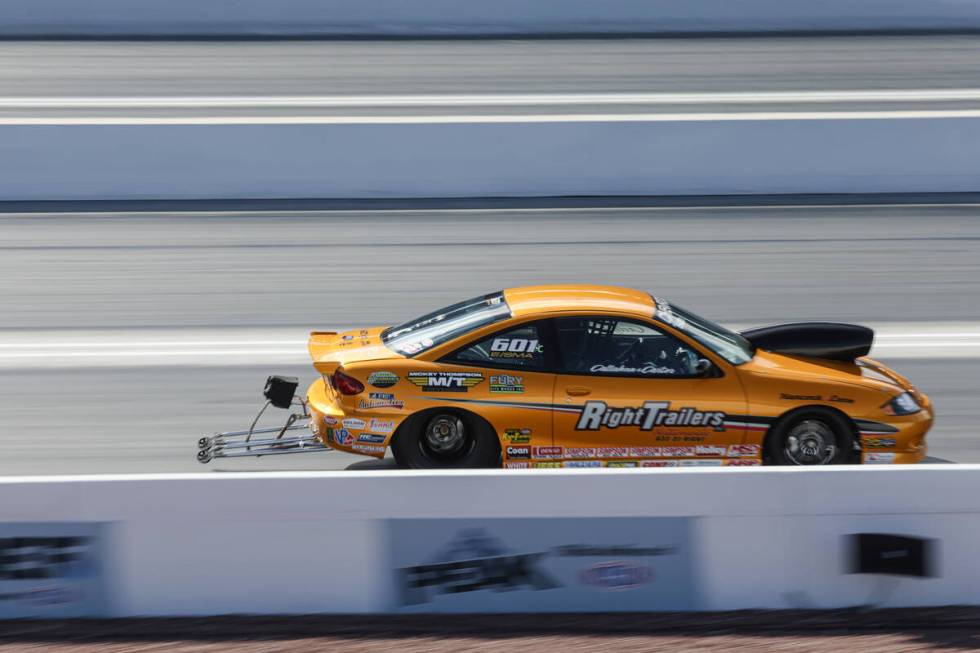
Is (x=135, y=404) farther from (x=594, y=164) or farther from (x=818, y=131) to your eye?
(x=818, y=131)

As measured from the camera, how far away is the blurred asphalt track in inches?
362

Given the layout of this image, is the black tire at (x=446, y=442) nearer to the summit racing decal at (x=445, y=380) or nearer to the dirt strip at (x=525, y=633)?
the summit racing decal at (x=445, y=380)

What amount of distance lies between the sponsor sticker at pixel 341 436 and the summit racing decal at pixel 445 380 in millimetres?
521

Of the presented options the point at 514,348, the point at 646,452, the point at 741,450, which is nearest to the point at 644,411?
the point at 646,452

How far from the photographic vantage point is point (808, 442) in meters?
7.43

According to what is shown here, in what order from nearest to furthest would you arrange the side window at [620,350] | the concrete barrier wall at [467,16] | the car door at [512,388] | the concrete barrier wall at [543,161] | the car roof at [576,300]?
the car door at [512,388] < the side window at [620,350] < the car roof at [576,300] < the concrete barrier wall at [543,161] < the concrete barrier wall at [467,16]

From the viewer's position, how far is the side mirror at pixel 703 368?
745 centimetres

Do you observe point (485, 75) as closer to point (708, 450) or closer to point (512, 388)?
point (512, 388)

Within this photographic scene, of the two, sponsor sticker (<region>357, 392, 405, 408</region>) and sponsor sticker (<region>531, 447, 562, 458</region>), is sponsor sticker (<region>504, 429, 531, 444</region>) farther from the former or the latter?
sponsor sticker (<region>357, 392, 405, 408</region>)

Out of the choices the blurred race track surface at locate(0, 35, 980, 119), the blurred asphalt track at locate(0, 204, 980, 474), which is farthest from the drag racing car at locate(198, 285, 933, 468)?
the blurred race track surface at locate(0, 35, 980, 119)

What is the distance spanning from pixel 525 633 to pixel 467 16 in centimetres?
1887

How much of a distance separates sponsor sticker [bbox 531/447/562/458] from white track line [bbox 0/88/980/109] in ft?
37.2

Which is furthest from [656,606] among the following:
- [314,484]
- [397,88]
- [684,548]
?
[397,88]

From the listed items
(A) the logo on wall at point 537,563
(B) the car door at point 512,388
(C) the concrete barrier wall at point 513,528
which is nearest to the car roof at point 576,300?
(B) the car door at point 512,388
